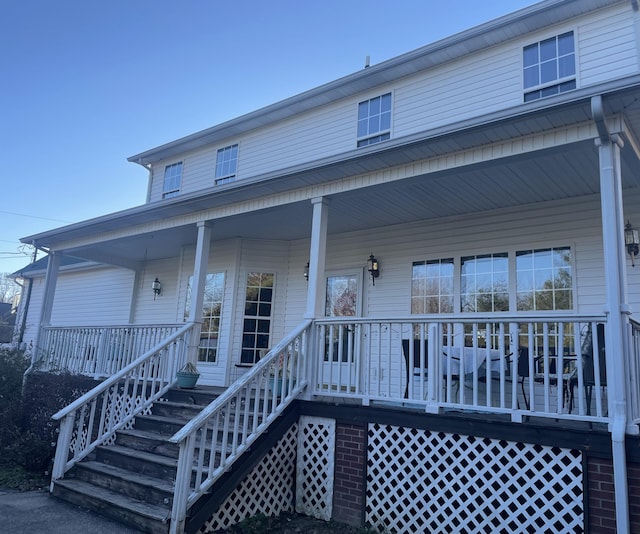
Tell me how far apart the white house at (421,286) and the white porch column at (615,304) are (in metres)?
0.02

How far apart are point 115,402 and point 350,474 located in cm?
303

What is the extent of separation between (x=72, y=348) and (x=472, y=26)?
8739 mm

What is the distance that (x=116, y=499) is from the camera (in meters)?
4.76

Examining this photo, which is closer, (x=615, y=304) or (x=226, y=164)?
(x=615, y=304)

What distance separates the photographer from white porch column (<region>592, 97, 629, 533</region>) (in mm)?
3555

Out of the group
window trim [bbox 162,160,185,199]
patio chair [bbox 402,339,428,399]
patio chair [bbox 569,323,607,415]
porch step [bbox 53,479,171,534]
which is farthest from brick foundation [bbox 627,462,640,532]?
window trim [bbox 162,160,185,199]

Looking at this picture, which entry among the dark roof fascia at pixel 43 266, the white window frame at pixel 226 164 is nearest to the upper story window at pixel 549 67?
the white window frame at pixel 226 164

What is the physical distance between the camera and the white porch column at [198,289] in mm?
7273

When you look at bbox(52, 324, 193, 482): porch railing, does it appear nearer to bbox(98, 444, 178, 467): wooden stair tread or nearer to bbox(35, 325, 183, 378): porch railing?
bbox(98, 444, 178, 467): wooden stair tread

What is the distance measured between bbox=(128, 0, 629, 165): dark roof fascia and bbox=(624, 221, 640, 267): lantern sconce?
345 cm

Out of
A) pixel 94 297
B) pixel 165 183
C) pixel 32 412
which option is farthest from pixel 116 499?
pixel 94 297

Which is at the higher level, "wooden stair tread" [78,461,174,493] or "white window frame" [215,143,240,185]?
"white window frame" [215,143,240,185]

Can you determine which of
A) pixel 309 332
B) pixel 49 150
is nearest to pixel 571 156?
pixel 309 332

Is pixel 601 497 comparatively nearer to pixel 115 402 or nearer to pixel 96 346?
pixel 115 402
